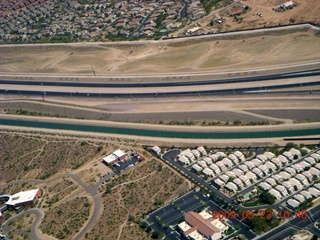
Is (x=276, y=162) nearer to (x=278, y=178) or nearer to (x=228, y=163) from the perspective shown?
(x=278, y=178)

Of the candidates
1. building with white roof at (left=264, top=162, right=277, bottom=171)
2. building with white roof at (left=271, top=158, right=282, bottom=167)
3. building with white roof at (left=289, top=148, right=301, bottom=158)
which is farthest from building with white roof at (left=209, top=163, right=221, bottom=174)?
building with white roof at (left=289, top=148, right=301, bottom=158)

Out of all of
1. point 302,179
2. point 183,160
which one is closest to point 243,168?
point 302,179

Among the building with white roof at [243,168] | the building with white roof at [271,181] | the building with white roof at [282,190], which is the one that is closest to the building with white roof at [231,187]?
the building with white roof at [243,168]

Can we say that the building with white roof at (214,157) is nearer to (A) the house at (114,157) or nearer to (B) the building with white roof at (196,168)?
(B) the building with white roof at (196,168)

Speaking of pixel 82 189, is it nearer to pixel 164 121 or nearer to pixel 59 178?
pixel 59 178

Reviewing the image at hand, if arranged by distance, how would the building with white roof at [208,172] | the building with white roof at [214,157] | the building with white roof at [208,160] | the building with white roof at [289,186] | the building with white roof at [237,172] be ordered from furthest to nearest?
the building with white roof at [214,157]
the building with white roof at [208,160]
the building with white roof at [208,172]
the building with white roof at [237,172]
the building with white roof at [289,186]

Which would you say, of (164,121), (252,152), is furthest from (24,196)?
(252,152)
